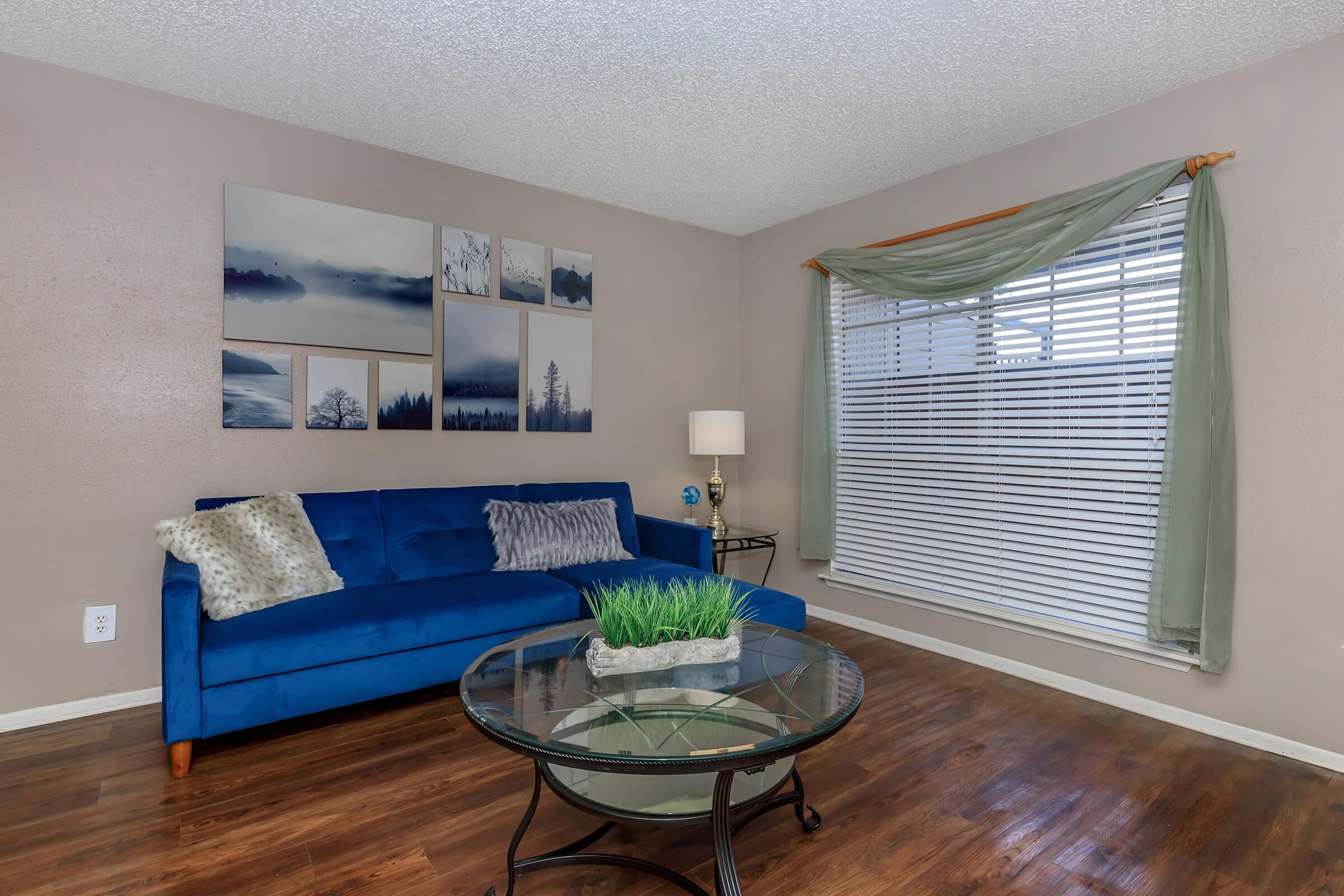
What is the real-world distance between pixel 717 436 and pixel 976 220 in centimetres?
181

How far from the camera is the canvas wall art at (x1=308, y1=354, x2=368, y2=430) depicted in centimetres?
328

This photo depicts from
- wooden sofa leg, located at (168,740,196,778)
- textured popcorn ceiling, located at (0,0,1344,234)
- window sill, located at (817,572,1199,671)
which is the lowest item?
wooden sofa leg, located at (168,740,196,778)

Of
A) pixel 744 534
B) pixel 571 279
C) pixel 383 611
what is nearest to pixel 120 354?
pixel 383 611

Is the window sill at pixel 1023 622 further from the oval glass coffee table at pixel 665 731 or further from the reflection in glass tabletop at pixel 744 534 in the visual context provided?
the oval glass coffee table at pixel 665 731

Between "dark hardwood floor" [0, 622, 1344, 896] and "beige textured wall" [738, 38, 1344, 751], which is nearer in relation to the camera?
"dark hardwood floor" [0, 622, 1344, 896]

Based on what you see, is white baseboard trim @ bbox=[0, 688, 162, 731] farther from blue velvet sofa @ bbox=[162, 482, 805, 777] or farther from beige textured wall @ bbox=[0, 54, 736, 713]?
blue velvet sofa @ bbox=[162, 482, 805, 777]

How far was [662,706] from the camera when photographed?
173 centimetres

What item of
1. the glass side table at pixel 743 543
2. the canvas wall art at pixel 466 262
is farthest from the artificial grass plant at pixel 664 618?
the canvas wall art at pixel 466 262

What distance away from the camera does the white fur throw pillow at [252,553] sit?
99.5 inches

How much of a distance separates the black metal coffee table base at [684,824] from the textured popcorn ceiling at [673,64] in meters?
2.41

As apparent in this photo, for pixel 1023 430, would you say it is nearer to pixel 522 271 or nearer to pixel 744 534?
pixel 744 534

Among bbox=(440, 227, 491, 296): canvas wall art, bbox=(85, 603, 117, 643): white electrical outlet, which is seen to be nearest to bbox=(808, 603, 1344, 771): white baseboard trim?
bbox=(440, 227, 491, 296): canvas wall art

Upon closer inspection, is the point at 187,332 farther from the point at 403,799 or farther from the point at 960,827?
the point at 960,827

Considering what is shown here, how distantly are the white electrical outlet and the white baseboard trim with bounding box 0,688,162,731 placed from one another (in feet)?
0.79
